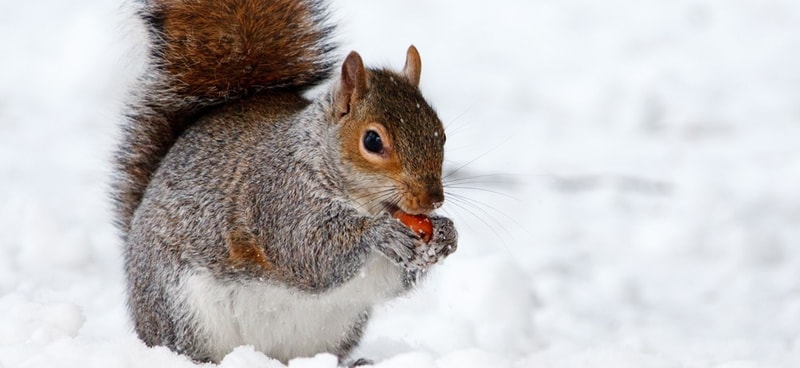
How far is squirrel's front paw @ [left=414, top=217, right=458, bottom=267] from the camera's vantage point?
2254mm

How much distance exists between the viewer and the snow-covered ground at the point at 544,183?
2.98 meters

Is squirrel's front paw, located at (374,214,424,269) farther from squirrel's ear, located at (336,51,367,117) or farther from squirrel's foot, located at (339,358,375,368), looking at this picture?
squirrel's foot, located at (339,358,375,368)

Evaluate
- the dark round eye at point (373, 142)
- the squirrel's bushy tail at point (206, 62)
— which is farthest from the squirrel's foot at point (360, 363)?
the squirrel's bushy tail at point (206, 62)

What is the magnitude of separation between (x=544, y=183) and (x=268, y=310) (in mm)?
1914

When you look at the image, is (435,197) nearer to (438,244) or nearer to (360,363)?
(438,244)

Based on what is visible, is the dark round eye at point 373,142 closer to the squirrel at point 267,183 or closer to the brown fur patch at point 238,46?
the squirrel at point 267,183

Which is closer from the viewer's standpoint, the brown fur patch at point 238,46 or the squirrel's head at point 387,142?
the squirrel's head at point 387,142

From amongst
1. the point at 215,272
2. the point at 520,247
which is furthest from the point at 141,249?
the point at 520,247

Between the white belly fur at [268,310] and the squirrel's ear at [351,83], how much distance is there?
0.32 metres

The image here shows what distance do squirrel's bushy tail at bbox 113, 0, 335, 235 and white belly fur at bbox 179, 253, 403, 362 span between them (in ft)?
1.43

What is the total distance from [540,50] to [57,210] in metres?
2.50

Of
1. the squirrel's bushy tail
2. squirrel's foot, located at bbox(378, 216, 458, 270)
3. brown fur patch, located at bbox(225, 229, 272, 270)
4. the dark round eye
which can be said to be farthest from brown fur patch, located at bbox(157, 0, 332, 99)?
squirrel's foot, located at bbox(378, 216, 458, 270)

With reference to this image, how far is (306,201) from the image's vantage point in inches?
95.4

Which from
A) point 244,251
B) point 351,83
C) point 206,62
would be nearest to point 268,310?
point 244,251
